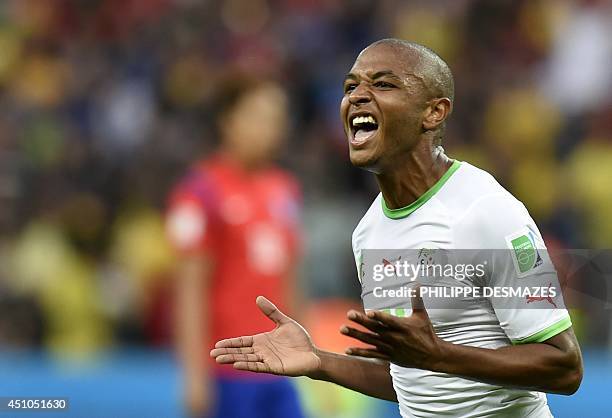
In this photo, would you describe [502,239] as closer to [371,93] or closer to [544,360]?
[544,360]

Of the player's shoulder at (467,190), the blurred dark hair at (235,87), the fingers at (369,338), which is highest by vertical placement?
the blurred dark hair at (235,87)

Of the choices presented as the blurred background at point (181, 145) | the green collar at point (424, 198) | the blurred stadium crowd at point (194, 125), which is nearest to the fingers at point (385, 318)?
the green collar at point (424, 198)

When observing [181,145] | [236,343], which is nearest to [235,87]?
[236,343]

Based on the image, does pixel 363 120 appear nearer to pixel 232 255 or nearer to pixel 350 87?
pixel 350 87

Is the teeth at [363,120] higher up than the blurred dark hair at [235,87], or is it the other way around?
the blurred dark hair at [235,87]

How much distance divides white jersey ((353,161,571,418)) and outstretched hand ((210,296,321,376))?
0.99 feet

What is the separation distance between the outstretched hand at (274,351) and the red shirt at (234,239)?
2.13 meters

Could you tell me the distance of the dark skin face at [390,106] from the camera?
3.35 metres

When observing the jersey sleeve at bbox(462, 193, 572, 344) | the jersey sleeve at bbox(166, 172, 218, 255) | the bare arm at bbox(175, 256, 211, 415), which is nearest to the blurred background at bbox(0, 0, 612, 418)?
the bare arm at bbox(175, 256, 211, 415)

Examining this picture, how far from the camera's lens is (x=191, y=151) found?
10.1 m

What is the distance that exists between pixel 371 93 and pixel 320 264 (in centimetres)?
509

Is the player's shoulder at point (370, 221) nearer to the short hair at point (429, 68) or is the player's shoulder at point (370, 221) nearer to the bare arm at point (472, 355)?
the short hair at point (429, 68)

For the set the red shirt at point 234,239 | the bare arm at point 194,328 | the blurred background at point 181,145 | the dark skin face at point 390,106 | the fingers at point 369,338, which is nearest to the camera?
the fingers at point 369,338

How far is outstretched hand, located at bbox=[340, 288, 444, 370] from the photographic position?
9.46ft
